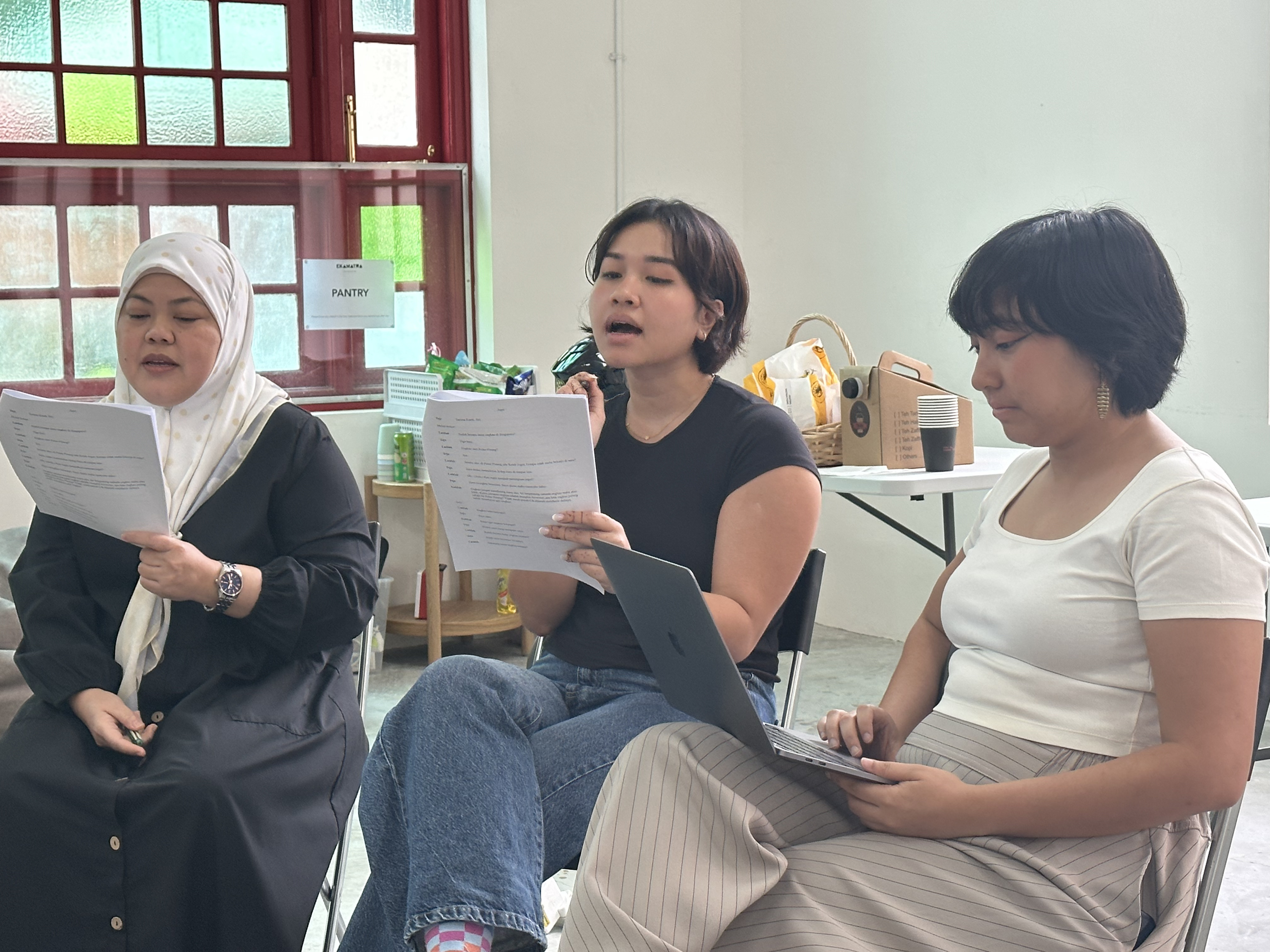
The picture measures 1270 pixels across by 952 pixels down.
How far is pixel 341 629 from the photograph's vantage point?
74.7 inches

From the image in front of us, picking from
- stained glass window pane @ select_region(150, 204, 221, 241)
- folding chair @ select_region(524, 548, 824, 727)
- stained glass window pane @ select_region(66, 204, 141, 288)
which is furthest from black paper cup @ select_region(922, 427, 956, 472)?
stained glass window pane @ select_region(66, 204, 141, 288)

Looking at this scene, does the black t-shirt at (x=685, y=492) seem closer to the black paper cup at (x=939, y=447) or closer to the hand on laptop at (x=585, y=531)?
the hand on laptop at (x=585, y=531)

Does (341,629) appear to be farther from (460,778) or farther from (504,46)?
(504,46)

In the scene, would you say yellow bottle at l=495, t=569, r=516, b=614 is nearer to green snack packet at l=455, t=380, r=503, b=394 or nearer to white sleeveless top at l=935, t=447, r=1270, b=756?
green snack packet at l=455, t=380, r=503, b=394

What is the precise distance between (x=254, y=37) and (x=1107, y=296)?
11.8 feet

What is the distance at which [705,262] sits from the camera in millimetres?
1860

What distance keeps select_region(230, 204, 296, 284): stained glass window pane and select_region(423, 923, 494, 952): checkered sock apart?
3.22 m

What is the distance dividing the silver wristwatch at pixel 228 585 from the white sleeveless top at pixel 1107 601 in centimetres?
98

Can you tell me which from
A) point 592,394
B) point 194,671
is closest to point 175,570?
point 194,671

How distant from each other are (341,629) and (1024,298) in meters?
1.09

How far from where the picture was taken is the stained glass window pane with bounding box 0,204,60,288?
395 centimetres

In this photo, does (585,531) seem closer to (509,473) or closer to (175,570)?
(509,473)

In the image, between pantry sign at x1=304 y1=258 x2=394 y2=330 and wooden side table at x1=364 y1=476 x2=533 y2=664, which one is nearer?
wooden side table at x1=364 y1=476 x2=533 y2=664

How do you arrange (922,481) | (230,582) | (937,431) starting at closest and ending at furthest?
(230,582), (922,481), (937,431)
